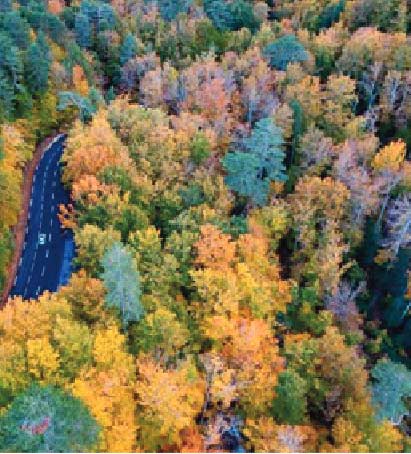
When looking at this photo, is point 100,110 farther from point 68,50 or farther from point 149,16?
point 149,16

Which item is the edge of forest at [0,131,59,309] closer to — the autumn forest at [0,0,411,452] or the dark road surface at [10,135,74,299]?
the dark road surface at [10,135,74,299]

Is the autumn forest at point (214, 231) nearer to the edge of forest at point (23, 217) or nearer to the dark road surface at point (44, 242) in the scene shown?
the edge of forest at point (23, 217)

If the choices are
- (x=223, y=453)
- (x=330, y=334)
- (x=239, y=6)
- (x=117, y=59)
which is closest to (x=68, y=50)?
(x=117, y=59)

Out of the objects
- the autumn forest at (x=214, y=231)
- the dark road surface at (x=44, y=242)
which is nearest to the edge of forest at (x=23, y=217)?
the dark road surface at (x=44, y=242)

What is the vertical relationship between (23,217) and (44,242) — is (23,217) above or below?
above

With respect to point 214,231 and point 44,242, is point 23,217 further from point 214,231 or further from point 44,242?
point 214,231

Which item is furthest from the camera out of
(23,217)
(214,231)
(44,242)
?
(23,217)

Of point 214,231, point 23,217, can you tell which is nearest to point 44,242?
point 23,217
